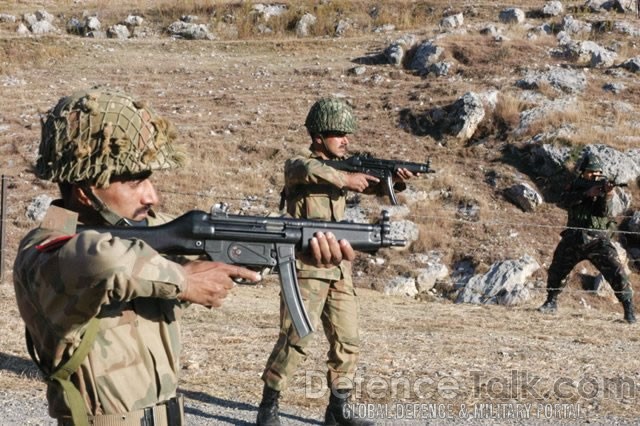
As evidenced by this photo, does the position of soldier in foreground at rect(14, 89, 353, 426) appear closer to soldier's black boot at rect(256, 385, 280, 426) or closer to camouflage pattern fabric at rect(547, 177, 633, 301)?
soldier's black boot at rect(256, 385, 280, 426)

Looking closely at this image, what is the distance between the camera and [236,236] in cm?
255

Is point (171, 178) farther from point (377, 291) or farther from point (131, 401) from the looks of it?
point (131, 401)

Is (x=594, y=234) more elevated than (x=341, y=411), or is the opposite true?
(x=341, y=411)

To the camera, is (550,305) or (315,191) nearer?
(315,191)

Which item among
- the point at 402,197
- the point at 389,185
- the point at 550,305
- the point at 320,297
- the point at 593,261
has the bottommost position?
the point at 402,197

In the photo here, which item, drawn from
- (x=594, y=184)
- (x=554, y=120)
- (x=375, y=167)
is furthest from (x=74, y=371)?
(x=554, y=120)

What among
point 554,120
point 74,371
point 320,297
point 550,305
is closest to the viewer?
point 74,371

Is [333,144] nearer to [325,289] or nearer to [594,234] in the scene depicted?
[325,289]

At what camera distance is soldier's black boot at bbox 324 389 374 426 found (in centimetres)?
542

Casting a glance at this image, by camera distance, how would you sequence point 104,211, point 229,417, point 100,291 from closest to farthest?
point 100,291 < point 104,211 < point 229,417

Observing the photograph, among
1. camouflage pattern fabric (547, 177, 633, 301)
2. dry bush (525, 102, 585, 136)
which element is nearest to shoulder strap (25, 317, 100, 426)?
camouflage pattern fabric (547, 177, 633, 301)

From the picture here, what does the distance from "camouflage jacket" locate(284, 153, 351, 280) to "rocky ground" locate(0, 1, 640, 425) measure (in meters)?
1.30

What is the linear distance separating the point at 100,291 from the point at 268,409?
3.47 meters

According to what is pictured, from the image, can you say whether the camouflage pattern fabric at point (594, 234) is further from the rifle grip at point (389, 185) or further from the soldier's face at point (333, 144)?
the soldier's face at point (333, 144)
